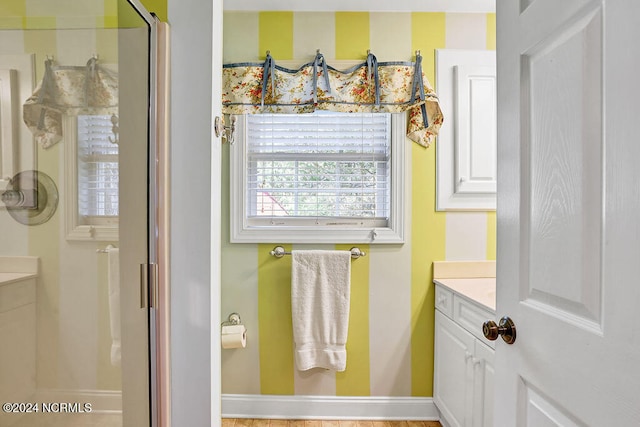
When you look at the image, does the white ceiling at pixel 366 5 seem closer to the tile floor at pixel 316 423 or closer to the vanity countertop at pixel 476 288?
the vanity countertop at pixel 476 288

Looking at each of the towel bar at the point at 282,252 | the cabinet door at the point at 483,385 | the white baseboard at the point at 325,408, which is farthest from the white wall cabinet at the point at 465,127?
the white baseboard at the point at 325,408

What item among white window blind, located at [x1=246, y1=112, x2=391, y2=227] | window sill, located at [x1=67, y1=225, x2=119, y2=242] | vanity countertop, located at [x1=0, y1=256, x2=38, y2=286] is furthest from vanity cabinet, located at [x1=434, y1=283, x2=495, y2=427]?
vanity countertop, located at [x1=0, y1=256, x2=38, y2=286]

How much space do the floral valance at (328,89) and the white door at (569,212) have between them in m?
1.19

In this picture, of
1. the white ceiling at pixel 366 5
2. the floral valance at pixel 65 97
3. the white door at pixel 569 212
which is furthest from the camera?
the white ceiling at pixel 366 5

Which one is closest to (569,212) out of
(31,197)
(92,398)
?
(31,197)

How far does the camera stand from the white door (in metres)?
0.57

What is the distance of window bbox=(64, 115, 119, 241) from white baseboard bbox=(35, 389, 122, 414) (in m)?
0.30

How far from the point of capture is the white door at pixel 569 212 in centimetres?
57

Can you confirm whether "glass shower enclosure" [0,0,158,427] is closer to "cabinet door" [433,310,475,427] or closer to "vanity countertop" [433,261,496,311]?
"cabinet door" [433,310,475,427]

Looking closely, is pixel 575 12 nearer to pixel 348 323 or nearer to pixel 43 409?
pixel 43 409

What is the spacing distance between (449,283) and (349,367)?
0.76 m

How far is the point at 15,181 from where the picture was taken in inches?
25.0

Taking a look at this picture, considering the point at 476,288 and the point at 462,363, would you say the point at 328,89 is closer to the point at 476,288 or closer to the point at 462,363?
the point at 476,288

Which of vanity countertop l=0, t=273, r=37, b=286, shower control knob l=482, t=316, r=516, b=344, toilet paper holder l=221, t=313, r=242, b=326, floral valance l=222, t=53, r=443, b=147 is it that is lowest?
toilet paper holder l=221, t=313, r=242, b=326
